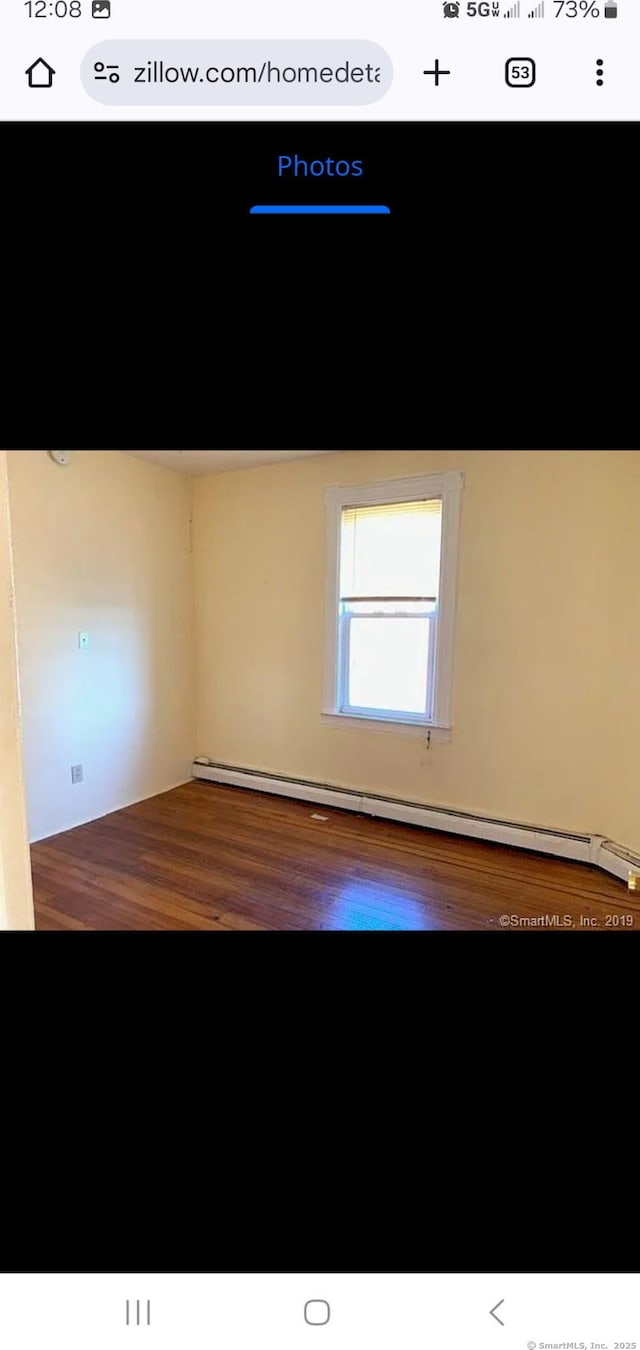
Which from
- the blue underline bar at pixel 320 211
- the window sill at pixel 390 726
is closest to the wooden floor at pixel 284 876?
the window sill at pixel 390 726

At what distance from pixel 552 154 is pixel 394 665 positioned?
2.03ft

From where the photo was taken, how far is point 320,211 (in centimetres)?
40

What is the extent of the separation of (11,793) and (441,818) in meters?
0.70

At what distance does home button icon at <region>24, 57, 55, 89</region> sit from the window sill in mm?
893

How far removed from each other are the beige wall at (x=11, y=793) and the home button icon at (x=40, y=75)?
1.37 feet

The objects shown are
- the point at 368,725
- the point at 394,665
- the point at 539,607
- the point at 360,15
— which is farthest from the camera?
the point at 368,725

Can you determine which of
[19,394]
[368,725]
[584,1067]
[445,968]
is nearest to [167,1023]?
[445,968]

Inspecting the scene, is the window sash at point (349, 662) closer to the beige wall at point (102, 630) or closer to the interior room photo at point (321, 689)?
the interior room photo at point (321, 689)

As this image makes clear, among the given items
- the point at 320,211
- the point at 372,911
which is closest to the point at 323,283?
the point at 320,211

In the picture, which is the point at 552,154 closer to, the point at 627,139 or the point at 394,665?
the point at 627,139

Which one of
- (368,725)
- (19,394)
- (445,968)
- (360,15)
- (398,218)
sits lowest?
(445,968)

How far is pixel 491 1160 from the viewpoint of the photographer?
390 millimetres
